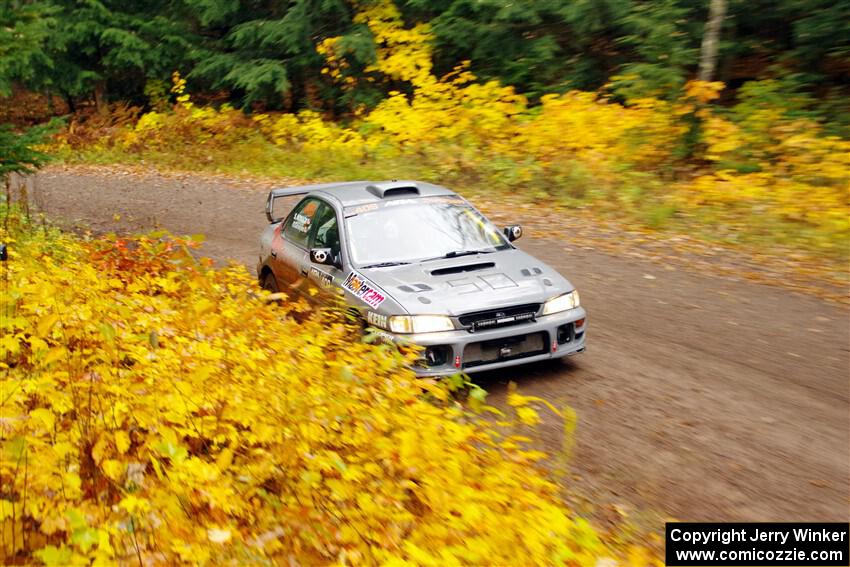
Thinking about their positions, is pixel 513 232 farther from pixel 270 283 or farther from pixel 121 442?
pixel 121 442

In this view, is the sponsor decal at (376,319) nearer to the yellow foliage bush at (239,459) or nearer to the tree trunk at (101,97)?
the yellow foliage bush at (239,459)

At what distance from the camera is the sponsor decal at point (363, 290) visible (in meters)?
6.64

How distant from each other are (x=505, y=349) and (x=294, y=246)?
3220 mm

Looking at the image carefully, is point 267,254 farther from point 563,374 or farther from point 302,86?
point 302,86

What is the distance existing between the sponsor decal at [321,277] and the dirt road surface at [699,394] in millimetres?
1856

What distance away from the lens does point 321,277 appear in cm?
762

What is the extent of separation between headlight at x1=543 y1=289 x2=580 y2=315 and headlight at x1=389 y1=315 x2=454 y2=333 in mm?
953

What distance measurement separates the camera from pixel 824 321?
26.5 feet

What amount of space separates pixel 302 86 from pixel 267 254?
16.4 metres

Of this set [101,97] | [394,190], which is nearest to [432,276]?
[394,190]

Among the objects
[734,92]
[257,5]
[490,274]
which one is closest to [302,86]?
[257,5]

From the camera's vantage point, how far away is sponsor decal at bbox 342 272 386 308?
21.8ft

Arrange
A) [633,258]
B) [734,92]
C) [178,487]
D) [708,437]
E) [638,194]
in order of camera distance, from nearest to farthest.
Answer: [178,487], [708,437], [633,258], [638,194], [734,92]

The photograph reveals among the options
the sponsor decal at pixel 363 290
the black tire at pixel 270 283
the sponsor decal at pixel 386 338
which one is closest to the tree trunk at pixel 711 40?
the black tire at pixel 270 283
